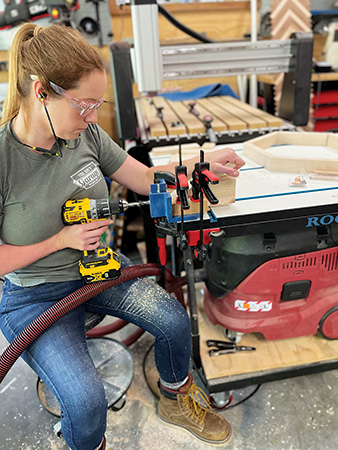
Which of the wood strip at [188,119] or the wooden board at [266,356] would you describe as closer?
the wooden board at [266,356]

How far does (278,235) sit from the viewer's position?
1.17 m

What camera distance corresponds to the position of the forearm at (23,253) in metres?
0.95

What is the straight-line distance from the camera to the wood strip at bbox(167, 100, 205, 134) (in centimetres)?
172

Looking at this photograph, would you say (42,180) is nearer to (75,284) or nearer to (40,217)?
(40,217)

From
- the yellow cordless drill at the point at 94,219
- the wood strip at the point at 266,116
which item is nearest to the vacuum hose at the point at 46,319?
the yellow cordless drill at the point at 94,219

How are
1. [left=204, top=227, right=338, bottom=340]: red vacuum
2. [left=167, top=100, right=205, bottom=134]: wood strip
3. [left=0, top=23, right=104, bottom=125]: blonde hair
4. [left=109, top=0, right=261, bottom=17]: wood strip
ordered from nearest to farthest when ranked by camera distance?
[left=0, top=23, right=104, bottom=125]: blonde hair < [left=204, top=227, right=338, bottom=340]: red vacuum < [left=167, top=100, right=205, bottom=134]: wood strip < [left=109, top=0, right=261, bottom=17]: wood strip

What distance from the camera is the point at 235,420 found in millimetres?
1324

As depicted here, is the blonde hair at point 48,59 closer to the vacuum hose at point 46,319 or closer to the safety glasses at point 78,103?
the safety glasses at point 78,103

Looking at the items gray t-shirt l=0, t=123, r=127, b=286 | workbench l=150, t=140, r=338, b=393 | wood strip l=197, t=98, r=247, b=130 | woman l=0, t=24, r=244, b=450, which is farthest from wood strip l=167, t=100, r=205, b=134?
gray t-shirt l=0, t=123, r=127, b=286

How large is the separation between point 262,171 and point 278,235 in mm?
255

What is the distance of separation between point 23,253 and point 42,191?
0.18 meters

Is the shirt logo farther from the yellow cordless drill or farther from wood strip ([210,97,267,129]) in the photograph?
wood strip ([210,97,267,129])

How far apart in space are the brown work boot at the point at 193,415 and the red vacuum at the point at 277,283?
29 centimetres

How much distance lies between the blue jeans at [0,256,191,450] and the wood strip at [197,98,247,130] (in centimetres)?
90
